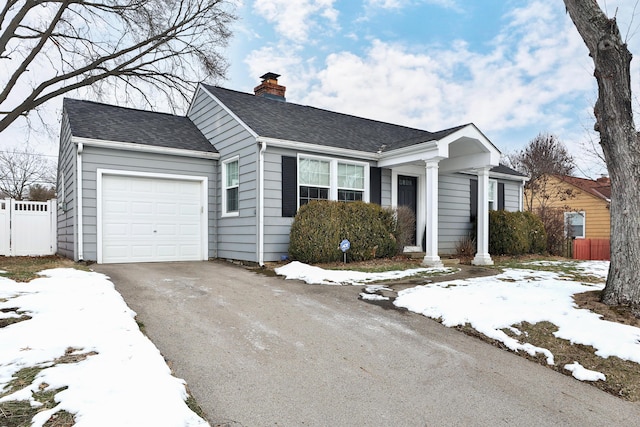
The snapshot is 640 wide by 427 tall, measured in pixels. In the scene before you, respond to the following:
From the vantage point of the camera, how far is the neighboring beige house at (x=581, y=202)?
65.6 feet

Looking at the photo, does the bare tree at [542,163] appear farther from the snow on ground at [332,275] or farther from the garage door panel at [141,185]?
the garage door panel at [141,185]

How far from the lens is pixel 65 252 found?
1049 cm

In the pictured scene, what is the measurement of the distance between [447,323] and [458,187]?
893 centimetres

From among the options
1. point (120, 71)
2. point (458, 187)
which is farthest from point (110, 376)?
point (458, 187)

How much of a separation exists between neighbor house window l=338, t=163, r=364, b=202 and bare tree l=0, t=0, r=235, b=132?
16.6ft

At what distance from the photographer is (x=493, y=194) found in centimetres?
1390

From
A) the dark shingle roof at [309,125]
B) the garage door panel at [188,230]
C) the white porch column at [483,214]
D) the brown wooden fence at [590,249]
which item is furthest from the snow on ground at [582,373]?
the brown wooden fence at [590,249]

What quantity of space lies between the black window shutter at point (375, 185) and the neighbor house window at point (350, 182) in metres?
0.25

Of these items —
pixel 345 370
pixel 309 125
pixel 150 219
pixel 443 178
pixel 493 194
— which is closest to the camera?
pixel 345 370

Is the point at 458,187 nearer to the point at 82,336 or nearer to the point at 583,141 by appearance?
the point at 583,141

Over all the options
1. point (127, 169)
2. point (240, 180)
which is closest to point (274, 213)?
point (240, 180)

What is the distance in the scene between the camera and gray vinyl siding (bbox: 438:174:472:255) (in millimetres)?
12406

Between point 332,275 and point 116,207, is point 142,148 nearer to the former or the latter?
point 116,207

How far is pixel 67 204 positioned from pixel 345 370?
956cm
